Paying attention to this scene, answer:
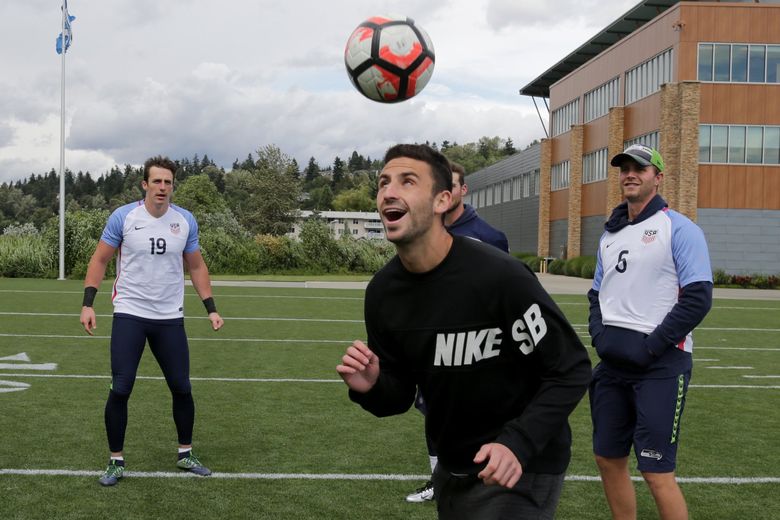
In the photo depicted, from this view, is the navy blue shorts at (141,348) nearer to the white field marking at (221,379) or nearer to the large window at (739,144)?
the white field marking at (221,379)

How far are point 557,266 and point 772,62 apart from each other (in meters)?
16.8

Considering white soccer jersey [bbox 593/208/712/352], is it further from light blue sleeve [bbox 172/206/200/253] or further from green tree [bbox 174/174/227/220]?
green tree [bbox 174/174/227/220]

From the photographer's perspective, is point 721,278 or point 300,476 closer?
point 300,476

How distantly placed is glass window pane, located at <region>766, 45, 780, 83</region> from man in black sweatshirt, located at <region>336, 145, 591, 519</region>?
3847 centimetres

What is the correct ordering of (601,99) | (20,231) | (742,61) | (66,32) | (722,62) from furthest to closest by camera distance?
(20,231) → (601,99) → (722,62) → (742,61) → (66,32)

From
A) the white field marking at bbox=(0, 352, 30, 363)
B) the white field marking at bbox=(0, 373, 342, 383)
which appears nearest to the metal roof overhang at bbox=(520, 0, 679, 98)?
the white field marking at bbox=(0, 373, 342, 383)

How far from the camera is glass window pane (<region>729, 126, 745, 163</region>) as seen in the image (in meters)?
37.0

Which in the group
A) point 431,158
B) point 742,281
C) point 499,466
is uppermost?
point 431,158

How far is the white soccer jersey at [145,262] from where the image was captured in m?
6.21

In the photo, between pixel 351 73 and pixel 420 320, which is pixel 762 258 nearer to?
pixel 351 73

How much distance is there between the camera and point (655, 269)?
14.6 feet

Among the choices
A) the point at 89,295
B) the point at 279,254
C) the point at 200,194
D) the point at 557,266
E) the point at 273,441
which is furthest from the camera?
the point at 200,194

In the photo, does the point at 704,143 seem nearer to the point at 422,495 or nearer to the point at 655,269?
the point at 422,495

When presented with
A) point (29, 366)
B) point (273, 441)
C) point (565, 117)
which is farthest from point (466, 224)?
point (565, 117)
